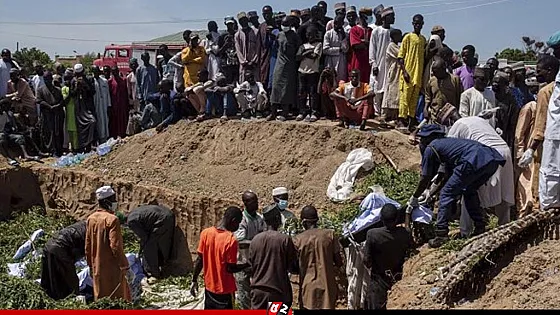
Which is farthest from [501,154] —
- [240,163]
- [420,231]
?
[240,163]

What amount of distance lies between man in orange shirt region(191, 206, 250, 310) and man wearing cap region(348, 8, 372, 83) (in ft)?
17.2

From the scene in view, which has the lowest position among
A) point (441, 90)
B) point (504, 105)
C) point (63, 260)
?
point (63, 260)

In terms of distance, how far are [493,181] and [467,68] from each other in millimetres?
3130

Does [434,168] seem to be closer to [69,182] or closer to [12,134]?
[69,182]

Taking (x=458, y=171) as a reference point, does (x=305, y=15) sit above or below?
above

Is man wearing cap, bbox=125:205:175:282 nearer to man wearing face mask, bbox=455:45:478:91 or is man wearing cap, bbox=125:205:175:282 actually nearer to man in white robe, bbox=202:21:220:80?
man in white robe, bbox=202:21:220:80

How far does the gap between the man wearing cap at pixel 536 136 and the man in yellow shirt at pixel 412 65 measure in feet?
7.80

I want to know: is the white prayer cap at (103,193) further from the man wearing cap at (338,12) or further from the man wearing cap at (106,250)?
the man wearing cap at (338,12)

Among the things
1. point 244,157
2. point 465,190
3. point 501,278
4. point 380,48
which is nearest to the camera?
point 501,278

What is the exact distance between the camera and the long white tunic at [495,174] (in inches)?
270

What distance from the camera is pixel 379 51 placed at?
10273mm

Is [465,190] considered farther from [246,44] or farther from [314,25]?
[246,44]

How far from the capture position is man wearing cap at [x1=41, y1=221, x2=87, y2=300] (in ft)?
23.9

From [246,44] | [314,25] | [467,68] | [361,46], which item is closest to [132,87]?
[246,44]
